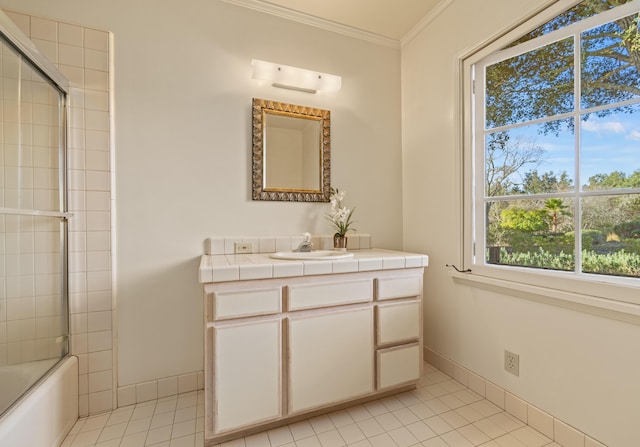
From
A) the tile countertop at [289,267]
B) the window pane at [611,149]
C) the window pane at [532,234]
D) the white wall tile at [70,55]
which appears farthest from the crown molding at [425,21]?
the white wall tile at [70,55]

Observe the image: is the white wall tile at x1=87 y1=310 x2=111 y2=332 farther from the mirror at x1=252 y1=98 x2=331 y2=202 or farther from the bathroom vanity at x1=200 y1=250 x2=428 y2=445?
the mirror at x1=252 y1=98 x2=331 y2=202

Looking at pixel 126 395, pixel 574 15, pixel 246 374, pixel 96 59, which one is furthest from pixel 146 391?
pixel 574 15

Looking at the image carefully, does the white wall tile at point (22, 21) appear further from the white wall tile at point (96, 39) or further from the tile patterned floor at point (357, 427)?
the tile patterned floor at point (357, 427)

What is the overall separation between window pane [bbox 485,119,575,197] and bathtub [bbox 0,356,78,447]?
2.48 metres

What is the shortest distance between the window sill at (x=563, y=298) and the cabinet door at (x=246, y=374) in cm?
124

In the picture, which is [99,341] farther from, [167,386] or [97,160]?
[97,160]

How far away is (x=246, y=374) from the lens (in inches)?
57.4

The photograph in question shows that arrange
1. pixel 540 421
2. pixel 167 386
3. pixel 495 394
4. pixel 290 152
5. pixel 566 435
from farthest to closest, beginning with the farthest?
pixel 290 152, pixel 167 386, pixel 495 394, pixel 540 421, pixel 566 435

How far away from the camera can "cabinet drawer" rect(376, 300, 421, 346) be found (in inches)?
68.3

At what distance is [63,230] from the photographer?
64.4 inches

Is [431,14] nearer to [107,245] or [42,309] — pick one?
[107,245]

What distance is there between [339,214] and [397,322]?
0.81m

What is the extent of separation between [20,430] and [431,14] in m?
3.15

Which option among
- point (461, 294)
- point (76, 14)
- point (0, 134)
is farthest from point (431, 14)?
point (0, 134)
